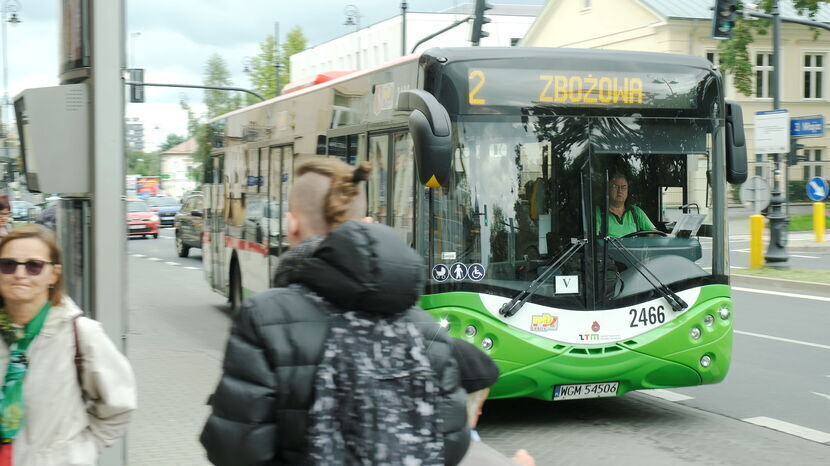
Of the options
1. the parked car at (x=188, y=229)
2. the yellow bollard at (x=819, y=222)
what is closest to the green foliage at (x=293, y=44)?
the parked car at (x=188, y=229)

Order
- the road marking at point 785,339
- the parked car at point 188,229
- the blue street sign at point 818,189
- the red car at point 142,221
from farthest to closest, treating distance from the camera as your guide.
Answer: the red car at point 142,221 < the parked car at point 188,229 < the blue street sign at point 818,189 < the road marking at point 785,339

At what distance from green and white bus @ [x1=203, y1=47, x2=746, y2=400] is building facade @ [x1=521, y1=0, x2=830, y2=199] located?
41.4 meters

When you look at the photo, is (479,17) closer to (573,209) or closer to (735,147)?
(735,147)

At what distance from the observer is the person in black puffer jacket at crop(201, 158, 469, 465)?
241cm

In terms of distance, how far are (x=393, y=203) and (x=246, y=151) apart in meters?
6.21

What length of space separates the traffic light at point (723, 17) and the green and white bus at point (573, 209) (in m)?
12.4

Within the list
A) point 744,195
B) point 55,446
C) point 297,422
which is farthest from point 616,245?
point 744,195

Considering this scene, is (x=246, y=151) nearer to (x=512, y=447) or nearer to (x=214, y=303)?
(x=214, y=303)

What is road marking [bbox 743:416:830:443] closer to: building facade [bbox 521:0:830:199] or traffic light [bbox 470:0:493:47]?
traffic light [bbox 470:0:493:47]

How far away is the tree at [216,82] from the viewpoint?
108688 millimetres

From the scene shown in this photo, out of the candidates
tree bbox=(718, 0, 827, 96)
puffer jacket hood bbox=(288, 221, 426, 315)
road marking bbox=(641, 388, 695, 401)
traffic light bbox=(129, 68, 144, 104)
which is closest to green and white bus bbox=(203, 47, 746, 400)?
road marking bbox=(641, 388, 695, 401)

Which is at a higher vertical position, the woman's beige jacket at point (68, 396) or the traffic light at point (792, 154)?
the traffic light at point (792, 154)

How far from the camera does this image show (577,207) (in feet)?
26.0

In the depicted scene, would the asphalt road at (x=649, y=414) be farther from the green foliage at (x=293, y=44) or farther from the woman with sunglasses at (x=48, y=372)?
the green foliage at (x=293, y=44)
